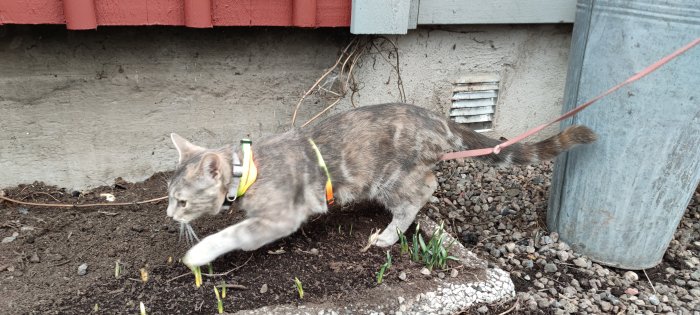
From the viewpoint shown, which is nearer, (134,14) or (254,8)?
(134,14)

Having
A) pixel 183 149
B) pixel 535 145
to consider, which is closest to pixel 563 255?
pixel 535 145

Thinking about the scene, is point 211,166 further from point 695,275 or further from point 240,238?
point 695,275

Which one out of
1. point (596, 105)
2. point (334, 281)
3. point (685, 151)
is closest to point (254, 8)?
point (334, 281)

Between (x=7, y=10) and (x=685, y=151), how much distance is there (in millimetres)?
3895

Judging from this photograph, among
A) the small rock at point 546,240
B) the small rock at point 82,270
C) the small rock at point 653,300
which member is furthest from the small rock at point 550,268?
the small rock at point 82,270

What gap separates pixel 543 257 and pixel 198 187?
2.19 m

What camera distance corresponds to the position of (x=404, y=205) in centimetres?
328

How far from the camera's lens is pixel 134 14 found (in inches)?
132

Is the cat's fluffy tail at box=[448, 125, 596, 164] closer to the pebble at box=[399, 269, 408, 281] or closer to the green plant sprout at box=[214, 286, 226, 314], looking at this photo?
the pebble at box=[399, 269, 408, 281]

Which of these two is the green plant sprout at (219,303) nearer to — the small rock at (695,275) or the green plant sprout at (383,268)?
the green plant sprout at (383,268)

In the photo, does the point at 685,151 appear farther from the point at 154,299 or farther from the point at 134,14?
the point at 134,14

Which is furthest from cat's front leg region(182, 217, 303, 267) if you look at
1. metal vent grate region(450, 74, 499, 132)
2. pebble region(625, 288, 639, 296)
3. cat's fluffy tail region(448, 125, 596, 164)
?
metal vent grate region(450, 74, 499, 132)

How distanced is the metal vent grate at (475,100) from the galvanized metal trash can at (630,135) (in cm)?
135

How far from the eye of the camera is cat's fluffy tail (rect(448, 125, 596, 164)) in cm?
310
